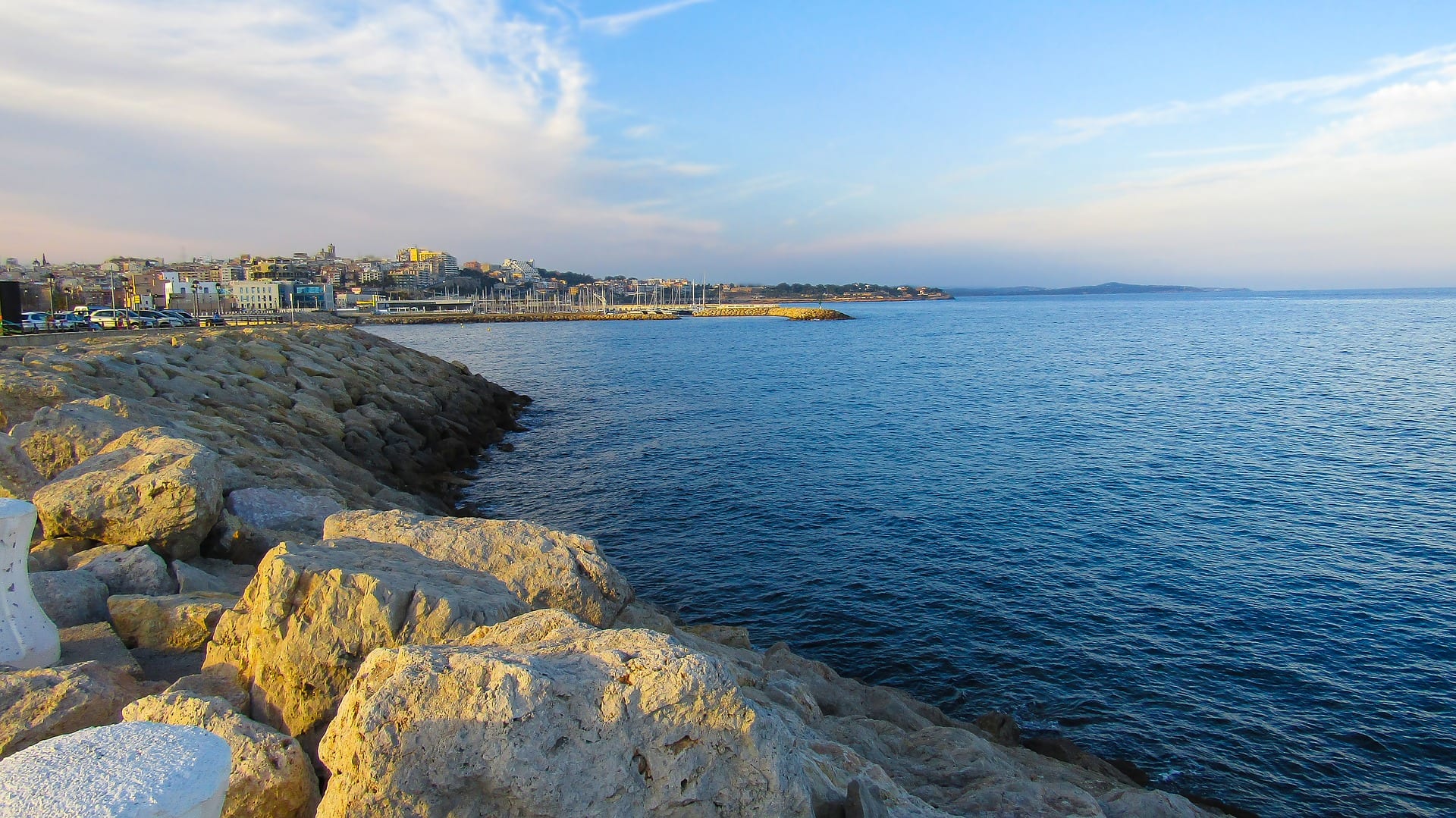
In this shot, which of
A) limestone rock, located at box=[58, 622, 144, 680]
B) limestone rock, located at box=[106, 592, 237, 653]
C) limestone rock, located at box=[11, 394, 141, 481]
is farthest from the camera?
limestone rock, located at box=[11, 394, 141, 481]

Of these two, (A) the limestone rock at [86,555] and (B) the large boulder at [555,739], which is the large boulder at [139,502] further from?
(B) the large boulder at [555,739]

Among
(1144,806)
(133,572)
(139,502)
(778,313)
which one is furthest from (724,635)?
(778,313)

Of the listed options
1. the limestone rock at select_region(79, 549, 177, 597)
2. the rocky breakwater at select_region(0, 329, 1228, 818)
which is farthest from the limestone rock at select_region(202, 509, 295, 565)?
the limestone rock at select_region(79, 549, 177, 597)

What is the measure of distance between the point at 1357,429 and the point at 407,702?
33857 millimetres

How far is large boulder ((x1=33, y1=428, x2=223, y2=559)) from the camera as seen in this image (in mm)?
7250

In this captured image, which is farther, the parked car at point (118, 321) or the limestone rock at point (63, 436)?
the parked car at point (118, 321)

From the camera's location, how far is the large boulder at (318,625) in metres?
4.45

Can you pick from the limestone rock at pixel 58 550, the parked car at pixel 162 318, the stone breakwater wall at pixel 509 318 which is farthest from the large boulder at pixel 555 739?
the stone breakwater wall at pixel 509 318

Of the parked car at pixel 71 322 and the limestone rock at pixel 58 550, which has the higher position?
the parked car at pixel 71 322

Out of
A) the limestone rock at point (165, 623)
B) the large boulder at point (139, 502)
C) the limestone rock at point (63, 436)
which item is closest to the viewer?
the limestone rock at point (165, 623)

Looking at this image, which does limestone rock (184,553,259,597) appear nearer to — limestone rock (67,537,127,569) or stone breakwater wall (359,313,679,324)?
limestone rock (67,537,127,569)

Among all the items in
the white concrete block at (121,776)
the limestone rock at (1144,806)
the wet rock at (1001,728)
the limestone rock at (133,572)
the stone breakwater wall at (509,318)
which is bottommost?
the wet rock at (1001,728)

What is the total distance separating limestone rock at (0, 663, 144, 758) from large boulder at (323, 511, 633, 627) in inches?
77.6

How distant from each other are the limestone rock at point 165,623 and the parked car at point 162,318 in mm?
44353
